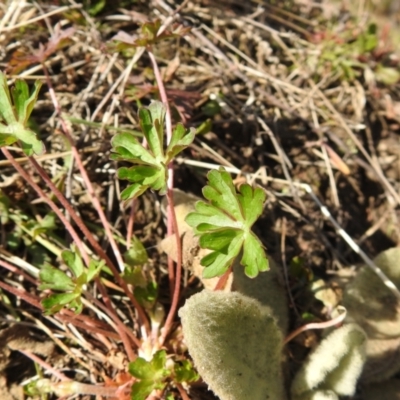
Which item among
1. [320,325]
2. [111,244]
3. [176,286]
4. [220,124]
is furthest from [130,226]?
[320,325]

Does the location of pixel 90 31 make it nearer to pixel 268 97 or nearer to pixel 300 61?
pixel 268 97

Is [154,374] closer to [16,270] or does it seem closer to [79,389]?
[79,389]

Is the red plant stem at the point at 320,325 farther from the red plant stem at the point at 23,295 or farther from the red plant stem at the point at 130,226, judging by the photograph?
the red plant stem at the point at 23,295

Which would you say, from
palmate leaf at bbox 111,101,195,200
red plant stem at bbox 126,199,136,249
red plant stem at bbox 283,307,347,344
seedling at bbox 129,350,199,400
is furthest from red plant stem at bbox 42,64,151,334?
red plant stem at bbox 283,307,347,344

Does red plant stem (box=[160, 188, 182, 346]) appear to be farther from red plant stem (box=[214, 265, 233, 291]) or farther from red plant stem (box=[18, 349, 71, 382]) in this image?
red plant stem (box=[18, 349, 71, 382])

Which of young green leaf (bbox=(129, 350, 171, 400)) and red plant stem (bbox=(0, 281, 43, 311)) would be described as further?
red plant stem (bbox=(0, 281, 43, 311))
